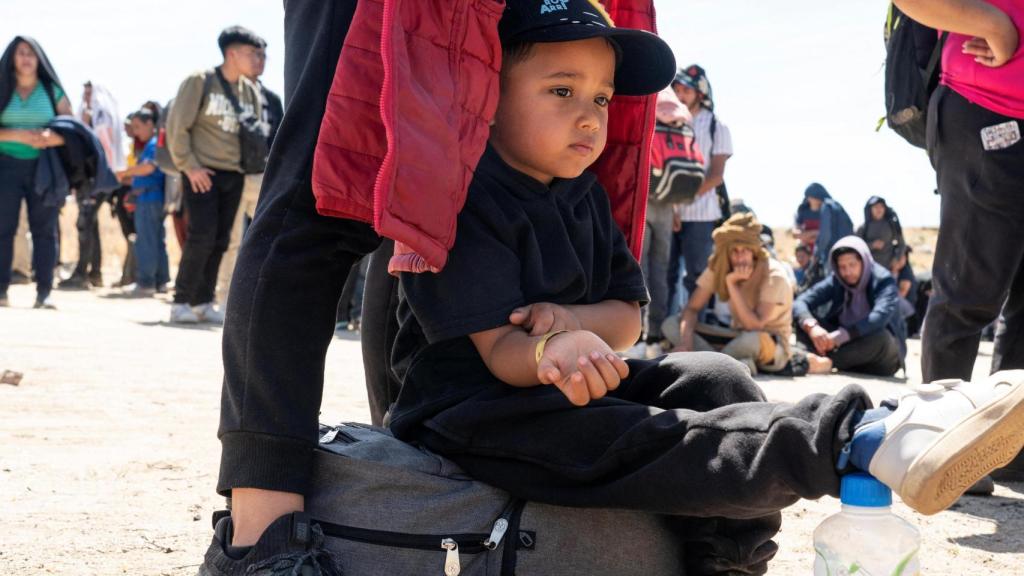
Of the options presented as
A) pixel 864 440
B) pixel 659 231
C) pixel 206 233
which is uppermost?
pixel 864 440

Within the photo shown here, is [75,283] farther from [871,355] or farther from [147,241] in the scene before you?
[871,355]

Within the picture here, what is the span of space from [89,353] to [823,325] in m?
5.80

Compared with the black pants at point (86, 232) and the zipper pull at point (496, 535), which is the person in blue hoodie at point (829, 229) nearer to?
the black pants at point (86, 232)

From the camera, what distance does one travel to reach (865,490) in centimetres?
181

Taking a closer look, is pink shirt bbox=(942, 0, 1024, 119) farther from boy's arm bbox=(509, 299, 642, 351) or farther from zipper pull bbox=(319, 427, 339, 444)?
zipper pull bbox=(319, 427, 339, 444)

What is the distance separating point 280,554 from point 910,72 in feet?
9.41

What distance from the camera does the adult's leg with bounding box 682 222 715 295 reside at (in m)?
8.95

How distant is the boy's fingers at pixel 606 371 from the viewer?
1.92 metres

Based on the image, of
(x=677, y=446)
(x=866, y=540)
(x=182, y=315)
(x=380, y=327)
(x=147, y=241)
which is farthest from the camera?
(x=147, y=241)

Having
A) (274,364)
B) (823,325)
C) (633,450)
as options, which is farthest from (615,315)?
(823,325)

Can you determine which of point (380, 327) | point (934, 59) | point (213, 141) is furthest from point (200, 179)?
point (380, 327)

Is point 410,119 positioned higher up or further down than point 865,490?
higher up

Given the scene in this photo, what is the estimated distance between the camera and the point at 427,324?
85.7 inches

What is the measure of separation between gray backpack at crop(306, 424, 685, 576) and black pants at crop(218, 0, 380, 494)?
0.36 ft
